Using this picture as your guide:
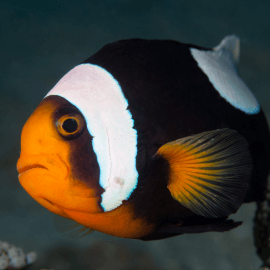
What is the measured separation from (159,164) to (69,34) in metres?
2.78

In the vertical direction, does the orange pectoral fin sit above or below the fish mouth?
below

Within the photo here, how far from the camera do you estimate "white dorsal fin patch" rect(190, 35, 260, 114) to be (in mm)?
750

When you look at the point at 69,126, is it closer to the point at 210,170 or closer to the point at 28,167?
the point at 28,167

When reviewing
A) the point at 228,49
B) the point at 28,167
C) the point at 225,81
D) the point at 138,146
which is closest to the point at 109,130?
the point at 138,146

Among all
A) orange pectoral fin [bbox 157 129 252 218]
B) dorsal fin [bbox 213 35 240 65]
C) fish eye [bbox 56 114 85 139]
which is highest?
dorsal fin [bbox 213 35 240 65]

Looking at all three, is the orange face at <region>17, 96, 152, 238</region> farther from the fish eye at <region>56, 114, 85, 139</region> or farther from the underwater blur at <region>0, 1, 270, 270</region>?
the underwater blur at <region>0, 1, 270, 270</region>

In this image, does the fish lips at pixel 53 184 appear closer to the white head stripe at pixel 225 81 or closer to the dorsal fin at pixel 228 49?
the white head stripe at pixel 225 81

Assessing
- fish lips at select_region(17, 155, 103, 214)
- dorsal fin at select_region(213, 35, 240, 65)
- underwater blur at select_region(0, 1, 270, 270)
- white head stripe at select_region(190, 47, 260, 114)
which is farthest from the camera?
underwater blur at select_region(0, 1, 270, 270)

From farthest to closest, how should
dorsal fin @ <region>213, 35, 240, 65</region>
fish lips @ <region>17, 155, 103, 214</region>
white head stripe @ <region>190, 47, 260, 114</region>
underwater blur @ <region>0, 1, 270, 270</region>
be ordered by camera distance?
underwater blur @ <region>0, 1, 270, 270</region> < dorsal fin @ <region>213, 35, 240, 65</region> < white head stripe @ <region>190, 47, 260, 114</region> < fish lips @ <region>17, 155, 103, 214</region>

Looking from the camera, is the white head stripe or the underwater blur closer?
the white head stripe

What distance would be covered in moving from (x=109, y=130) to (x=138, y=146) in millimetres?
83

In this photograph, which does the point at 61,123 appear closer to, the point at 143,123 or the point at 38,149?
the point at 38,149

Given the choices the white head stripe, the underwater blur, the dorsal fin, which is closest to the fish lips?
the underwater blur

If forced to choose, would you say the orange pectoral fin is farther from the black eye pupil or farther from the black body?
the black eye pupil
